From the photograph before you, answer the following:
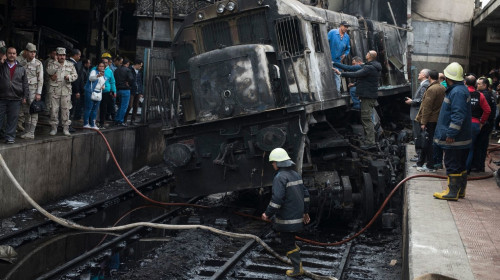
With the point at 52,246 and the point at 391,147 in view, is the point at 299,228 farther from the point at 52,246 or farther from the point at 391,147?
the point at 391,147

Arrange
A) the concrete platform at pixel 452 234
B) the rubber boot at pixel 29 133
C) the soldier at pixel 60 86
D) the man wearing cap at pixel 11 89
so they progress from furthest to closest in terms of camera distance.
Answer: the soldier at pixel 60 86, the rubber boot at pixel 29 133, the man wearing cap at pixel 11 89, the concrete platform at pixel 452 234

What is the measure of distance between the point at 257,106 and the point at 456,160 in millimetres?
3113

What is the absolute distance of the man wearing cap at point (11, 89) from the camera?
37.5 ft

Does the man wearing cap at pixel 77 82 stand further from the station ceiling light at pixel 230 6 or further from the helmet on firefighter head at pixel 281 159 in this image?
the helmet on firefighter head at pixel 281 159

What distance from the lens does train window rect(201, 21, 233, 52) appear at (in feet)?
37.1

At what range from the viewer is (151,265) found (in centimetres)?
864

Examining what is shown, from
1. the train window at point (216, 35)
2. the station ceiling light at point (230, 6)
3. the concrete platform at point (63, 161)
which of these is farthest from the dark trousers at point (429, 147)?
the concrete platform at point (63, 161)

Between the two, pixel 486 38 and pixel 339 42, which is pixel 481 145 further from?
pixel 486 38

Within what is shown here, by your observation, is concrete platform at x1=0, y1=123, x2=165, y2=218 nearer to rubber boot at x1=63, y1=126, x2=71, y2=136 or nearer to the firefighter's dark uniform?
rubber boot at x1=63, y1=126, x2=71, y2=136

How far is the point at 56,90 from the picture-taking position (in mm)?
13109

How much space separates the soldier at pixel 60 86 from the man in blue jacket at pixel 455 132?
24.1ft

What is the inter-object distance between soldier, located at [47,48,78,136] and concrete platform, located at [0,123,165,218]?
0.38m

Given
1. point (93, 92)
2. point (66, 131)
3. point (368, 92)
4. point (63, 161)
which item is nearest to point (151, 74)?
point (93, 92)

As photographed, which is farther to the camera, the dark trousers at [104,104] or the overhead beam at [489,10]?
the overhead beam at [489,10]
